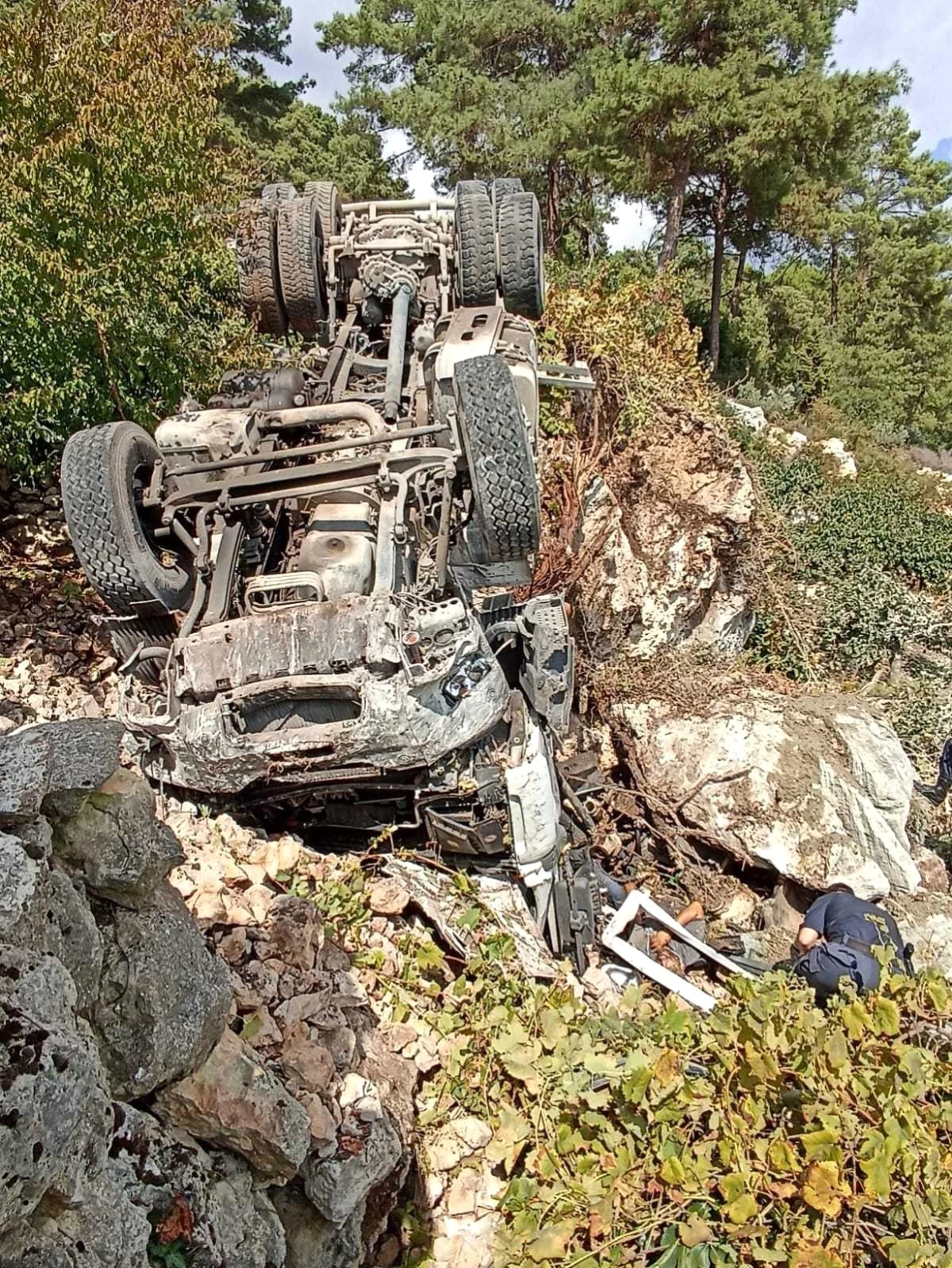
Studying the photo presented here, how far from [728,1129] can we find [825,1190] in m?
0.31

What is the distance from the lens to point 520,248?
636 cm

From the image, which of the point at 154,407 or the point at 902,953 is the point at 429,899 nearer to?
the point at 902,953

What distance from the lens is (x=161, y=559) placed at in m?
4.70

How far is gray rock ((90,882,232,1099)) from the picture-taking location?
6.35 feet

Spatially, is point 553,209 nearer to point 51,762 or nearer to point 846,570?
point 846,570

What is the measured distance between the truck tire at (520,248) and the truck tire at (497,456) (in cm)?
236

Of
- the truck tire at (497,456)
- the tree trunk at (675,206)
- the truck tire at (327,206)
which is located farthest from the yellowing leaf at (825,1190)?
the tree trunk at (675,206)

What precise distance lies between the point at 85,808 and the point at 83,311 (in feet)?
13.2

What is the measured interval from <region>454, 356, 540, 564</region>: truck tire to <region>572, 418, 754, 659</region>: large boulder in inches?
142

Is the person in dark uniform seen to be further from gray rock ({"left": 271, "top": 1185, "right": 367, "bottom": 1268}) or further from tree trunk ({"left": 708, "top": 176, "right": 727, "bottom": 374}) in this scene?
tree trunk ({"left": 708, "top": 176, "right": 727, "bottom": 374})

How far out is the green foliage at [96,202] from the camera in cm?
460

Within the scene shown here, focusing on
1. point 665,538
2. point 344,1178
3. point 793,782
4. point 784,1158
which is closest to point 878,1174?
point 784,1158

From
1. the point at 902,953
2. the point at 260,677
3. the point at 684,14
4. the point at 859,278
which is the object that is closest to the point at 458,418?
the point at 260,677

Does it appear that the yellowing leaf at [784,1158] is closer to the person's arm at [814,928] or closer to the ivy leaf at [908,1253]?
the ivy leaf at [908,1253]
